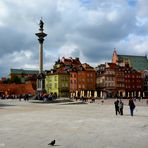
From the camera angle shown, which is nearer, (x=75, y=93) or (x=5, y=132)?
(x=5, y=132)

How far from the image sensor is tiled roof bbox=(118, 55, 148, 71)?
15220cm

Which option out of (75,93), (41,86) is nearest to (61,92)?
(75,93)

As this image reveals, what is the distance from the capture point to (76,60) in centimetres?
13950

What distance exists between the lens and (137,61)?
156625 millimetres

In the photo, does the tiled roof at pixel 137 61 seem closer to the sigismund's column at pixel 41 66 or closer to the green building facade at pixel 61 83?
the green building facade at pixel 61 83

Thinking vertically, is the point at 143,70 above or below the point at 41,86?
above

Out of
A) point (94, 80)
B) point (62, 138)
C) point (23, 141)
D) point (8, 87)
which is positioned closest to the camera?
point (23, 141)

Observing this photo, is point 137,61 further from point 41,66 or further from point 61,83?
point 41,66

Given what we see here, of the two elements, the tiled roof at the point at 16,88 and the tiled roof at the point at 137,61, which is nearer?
the tiled roof at the point at 16,88

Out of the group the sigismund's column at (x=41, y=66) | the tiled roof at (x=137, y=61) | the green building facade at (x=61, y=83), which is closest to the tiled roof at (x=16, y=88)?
the green building facade at (x=61, y=83)

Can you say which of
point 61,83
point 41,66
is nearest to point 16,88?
point 61,83

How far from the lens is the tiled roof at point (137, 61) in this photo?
499ft

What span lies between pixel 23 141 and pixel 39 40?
50184mm

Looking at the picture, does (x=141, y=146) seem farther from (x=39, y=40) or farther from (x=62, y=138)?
(x=39, y=40)
